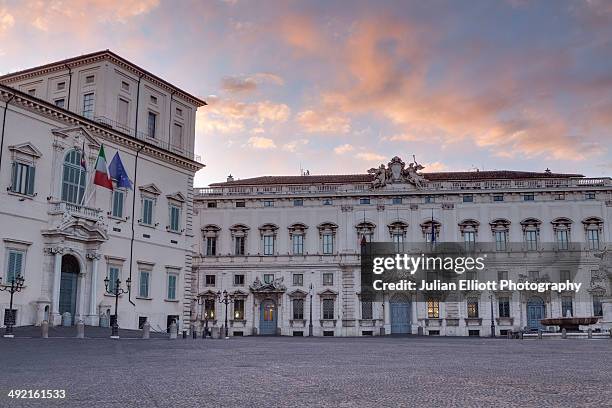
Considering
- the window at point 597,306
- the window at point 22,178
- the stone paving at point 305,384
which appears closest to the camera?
the stone paving at point 305,384

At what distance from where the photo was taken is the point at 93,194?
118ft

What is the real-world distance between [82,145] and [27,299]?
27.8ft


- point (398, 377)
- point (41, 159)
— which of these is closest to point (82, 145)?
point (41, 159)

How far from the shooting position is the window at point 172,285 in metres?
41.6

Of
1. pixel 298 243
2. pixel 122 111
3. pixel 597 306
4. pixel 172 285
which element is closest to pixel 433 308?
pixel 298 243

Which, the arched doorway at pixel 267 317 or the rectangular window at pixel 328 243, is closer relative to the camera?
the arched doorway at pixel 267 317

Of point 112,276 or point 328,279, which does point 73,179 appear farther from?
point 328,279

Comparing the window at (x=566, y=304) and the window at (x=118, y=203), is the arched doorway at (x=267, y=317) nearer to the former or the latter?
the window at (x=566, y=304)

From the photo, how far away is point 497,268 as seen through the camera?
2377 inches

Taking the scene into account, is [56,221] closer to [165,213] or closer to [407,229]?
[165,213]

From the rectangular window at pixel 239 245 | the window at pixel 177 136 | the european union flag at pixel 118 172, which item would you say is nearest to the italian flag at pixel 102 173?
the european union flag at pixel 118 172

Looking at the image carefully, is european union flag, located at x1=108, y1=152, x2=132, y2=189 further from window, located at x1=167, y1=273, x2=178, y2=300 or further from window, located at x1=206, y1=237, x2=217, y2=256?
Answer: window, located at x1=206, y1=237, x2=217, y2=256

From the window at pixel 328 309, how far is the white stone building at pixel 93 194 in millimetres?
20621

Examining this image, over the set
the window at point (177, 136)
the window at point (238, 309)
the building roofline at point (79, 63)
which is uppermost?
the building roofline at point (79, 63)
